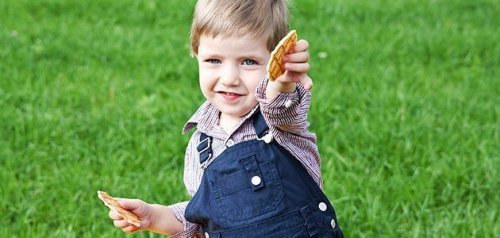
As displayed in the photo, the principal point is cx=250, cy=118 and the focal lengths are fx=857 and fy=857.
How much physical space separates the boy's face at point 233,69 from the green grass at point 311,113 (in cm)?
123

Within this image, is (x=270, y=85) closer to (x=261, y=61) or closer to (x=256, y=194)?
(x=261, y=61)

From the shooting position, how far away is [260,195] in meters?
2.31

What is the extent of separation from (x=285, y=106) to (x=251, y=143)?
0.20 m

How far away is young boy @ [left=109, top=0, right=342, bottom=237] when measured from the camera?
7.57 ft

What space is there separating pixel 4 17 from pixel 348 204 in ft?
13.7

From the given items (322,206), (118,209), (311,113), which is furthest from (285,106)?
(311,113)

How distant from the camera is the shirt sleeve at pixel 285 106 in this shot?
7.25ft

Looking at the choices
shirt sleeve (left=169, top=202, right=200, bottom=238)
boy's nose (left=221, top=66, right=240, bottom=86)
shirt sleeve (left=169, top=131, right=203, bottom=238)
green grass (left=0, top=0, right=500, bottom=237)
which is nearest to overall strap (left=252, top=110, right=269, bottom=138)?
boy's nose (left=221, top=66, right=240, bottom=86)

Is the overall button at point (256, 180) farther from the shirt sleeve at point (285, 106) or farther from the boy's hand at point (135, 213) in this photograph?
the boy's hand at point (135, 213)

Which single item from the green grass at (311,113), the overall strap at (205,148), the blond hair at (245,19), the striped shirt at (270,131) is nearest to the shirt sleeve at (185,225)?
the striped shirt at (270,131)

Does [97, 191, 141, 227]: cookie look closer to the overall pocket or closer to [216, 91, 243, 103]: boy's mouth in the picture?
the overall pocket

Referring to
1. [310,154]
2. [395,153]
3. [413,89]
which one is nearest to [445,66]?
[413,89]

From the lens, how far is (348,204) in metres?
3.62

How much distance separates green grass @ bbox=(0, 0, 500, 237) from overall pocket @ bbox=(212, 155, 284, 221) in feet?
3.87
